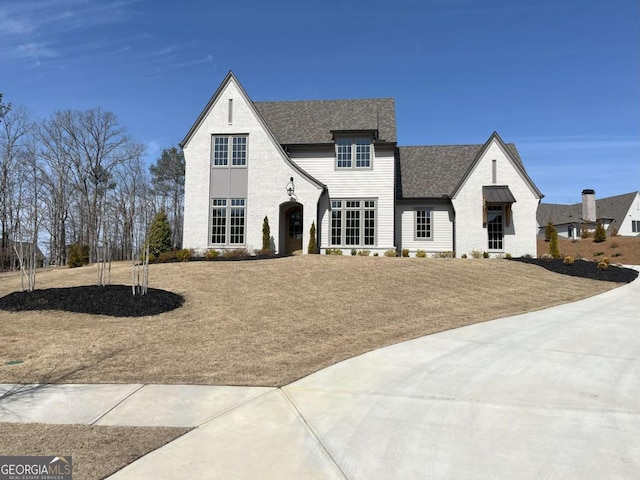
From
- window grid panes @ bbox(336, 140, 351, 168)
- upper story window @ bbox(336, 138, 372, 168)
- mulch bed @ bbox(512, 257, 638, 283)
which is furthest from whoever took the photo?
window grid panes @ bbox(336, 140, 351, 168)

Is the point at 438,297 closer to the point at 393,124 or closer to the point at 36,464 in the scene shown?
the point at 36,464

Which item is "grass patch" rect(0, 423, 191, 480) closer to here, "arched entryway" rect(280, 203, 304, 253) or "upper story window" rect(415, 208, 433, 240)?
"arched entryway" rect(280, 203, 304, 253)

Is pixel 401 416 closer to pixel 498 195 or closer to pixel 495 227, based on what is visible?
pixel 498 195

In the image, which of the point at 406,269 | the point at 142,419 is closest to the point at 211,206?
the point at 406,269

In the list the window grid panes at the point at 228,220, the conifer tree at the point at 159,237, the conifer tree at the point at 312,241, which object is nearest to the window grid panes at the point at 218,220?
the window grid panes at the point at 228,220

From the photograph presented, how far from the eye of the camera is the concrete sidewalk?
13.0ft

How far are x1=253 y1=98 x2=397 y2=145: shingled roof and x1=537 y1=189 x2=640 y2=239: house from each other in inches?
1516

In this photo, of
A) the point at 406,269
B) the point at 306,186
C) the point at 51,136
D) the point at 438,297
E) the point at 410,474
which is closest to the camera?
the point at 410,474

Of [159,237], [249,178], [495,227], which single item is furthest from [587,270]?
[159,237]

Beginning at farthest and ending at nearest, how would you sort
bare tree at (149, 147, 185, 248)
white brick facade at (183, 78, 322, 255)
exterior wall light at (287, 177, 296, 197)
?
bare tree at (149, 147, 185, 248) → white brick facade at (183, 78, 322, 255) → exterior wall light at (287, 177, 296, 197)

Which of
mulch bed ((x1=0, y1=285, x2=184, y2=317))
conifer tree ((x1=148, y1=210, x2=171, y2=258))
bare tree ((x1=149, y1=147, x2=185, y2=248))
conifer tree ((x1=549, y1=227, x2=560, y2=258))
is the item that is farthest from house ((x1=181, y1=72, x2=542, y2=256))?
bare tree ((x1=149, y1=147, x2=185, y2=248))

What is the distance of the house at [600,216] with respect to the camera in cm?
5522

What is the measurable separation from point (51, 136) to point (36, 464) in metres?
50.2

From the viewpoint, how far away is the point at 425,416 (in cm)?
517
